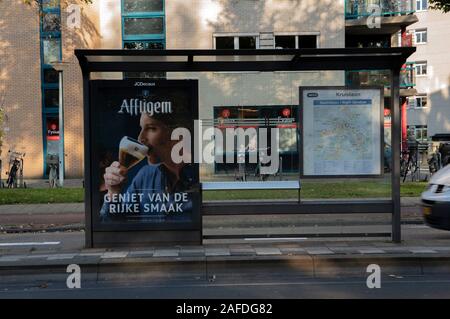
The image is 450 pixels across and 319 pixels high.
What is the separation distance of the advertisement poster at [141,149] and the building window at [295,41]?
56.0ft

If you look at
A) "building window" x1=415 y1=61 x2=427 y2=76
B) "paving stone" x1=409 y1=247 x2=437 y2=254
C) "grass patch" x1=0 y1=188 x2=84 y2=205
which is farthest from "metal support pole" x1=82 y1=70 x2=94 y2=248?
"building window" x1=415 y1=61 x2=427 y2=76

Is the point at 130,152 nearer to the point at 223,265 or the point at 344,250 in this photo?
the point at 223,265

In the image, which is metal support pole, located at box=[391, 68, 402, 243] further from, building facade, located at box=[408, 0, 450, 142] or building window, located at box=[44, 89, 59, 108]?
building facade, located at box=[408, 0, 450, 142]

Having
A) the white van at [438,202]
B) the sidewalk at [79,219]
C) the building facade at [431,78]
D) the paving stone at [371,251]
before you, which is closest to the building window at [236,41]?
the sidewalk at [79,219]

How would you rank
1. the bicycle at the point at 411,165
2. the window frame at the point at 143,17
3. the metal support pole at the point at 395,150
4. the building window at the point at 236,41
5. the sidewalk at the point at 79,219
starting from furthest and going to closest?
1. the window frame at the point at 143,17
2. the building window at the point at 236,41
3. the bicycle at the point at 411,165
4. the sidewalk at the point at 79,219
5. the metal support pole at the point at 395,150

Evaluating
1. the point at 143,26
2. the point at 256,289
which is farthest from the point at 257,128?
the point at 143,26

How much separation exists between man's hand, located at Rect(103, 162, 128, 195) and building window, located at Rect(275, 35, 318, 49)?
17.5m

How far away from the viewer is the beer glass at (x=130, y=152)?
24.9 ft

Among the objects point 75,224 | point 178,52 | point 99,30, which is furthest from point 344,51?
point 99,30

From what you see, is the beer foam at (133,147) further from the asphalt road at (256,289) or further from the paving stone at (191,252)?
the asphalt road at (256,289)

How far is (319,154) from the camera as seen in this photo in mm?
7879

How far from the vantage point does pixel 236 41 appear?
2380 centimetres

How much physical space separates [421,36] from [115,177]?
4966cm

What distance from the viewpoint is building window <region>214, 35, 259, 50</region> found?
2378 centimetres
